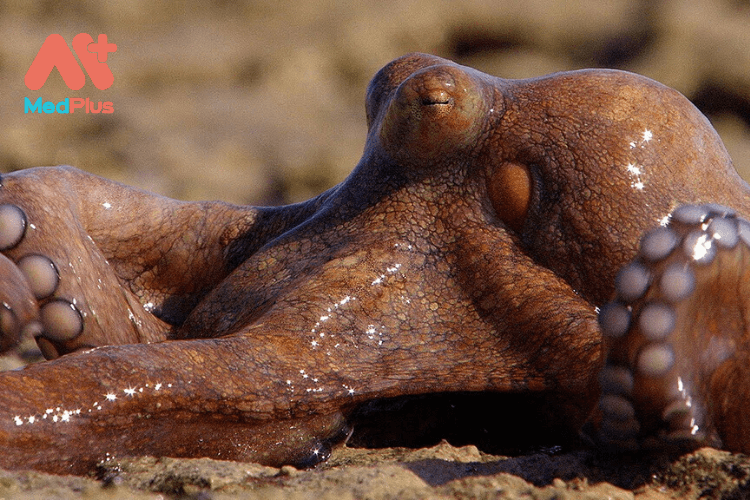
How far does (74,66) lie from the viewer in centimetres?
1187

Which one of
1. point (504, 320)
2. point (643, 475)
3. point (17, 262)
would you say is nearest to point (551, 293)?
point (504, 320)

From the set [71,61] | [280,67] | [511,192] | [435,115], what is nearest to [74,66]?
[71,61]

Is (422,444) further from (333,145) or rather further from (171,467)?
(333,145)

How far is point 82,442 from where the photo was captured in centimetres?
192

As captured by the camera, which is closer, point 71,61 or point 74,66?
point 71,61

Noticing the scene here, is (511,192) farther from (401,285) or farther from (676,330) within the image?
(676,330)

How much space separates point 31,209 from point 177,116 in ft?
27.1

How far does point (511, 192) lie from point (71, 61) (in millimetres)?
10360

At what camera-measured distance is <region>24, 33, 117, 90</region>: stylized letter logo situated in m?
11.0

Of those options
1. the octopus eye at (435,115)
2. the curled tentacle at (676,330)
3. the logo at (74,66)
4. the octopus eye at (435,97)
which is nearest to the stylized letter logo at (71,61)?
the logo at (74,66)

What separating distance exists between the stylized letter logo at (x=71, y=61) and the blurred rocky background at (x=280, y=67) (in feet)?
0.31

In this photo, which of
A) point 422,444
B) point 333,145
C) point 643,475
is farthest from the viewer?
point 333,145

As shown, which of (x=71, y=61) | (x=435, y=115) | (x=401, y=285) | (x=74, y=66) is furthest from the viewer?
(x=74, y=66)

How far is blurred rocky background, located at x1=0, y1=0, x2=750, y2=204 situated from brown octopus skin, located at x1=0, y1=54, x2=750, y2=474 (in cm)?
644
